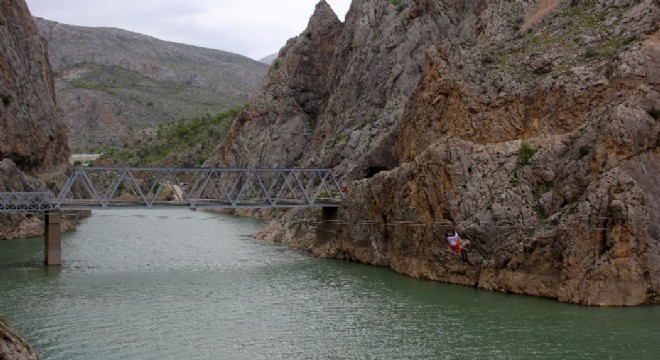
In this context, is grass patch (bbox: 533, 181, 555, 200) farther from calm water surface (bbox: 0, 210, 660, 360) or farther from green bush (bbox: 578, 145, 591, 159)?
calm water surface (bbox: 0, 210, 660, 360)

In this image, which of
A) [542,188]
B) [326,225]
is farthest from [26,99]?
[542,188]

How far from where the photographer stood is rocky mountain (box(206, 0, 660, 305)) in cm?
3797

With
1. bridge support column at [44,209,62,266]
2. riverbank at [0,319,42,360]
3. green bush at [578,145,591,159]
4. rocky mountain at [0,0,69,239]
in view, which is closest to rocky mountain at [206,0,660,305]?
green bush at [578,145,591,159]

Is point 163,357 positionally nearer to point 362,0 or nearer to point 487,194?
point 487,194

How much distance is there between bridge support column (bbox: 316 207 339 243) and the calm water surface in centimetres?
551

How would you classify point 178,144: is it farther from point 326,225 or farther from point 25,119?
point 326,225

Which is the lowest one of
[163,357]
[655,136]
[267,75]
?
[163,357]

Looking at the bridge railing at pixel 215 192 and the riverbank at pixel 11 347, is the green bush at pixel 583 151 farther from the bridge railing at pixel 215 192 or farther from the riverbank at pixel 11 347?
the riverbank at pixel 11 347

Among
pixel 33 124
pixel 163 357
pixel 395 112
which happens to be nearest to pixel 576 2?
pixel 395 112

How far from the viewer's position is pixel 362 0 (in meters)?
97.2

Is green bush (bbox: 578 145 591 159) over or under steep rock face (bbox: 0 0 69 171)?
under

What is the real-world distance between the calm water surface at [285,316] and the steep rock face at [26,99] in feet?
95.8

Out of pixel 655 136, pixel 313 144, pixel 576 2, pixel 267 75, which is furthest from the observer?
pixel 267 75

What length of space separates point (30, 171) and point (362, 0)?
41.4 metres
